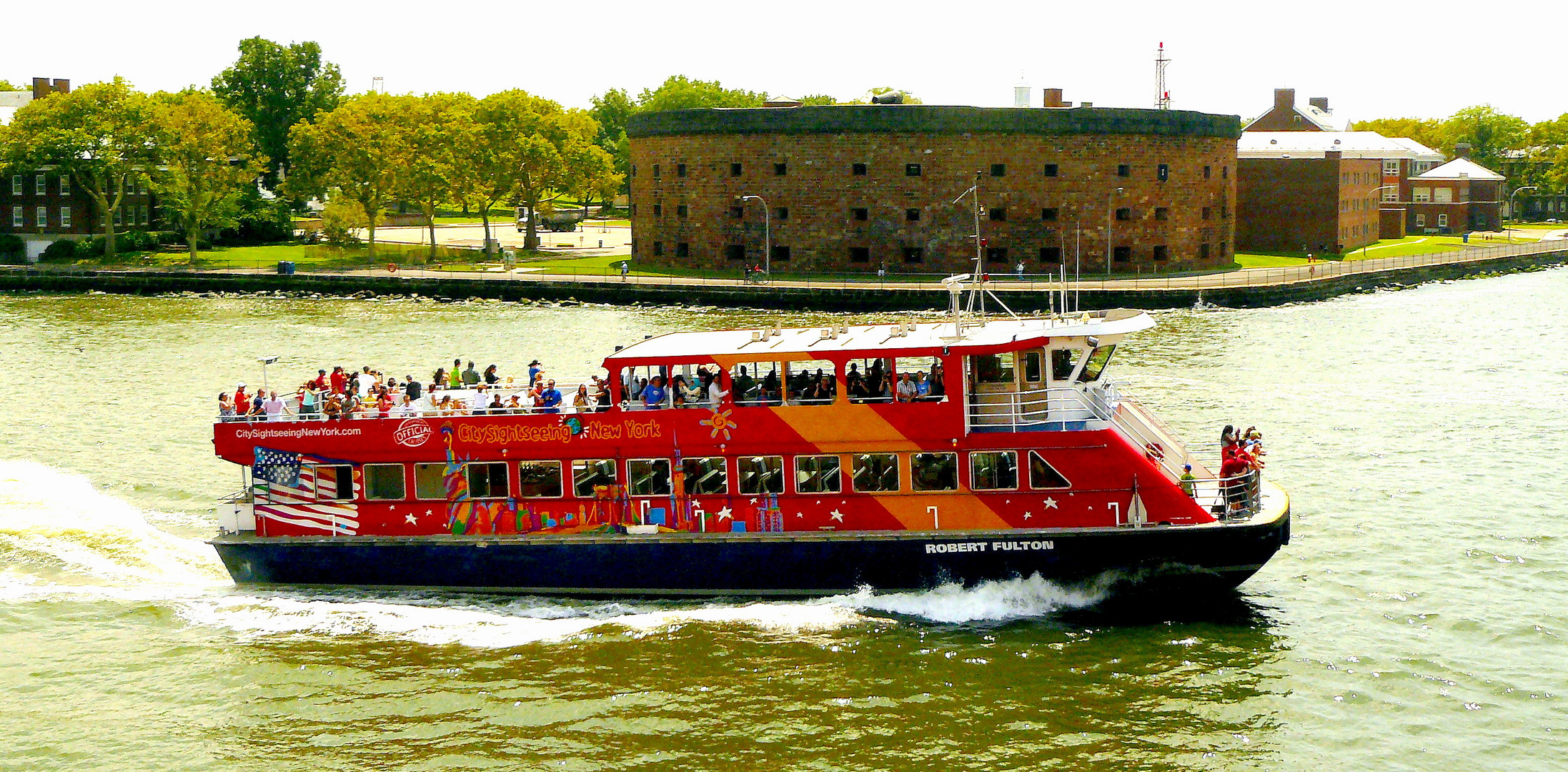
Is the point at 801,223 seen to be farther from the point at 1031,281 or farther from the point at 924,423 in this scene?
the point at 924,423

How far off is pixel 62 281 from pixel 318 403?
2669 inches

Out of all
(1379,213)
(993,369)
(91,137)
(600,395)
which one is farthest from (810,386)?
(1379,213)

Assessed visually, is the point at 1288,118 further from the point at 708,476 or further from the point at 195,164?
the point at 708,476

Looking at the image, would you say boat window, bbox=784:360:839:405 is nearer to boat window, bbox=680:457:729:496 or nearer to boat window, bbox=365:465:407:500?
boat window, bbox=680:457:729:496

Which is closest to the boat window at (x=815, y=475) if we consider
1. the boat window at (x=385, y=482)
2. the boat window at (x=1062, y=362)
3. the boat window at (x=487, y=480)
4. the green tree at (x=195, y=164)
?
the boat window at (x=1062, y=362)

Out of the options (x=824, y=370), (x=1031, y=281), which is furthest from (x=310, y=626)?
(x=1031, y=281)

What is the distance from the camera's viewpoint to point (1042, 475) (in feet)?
74.6

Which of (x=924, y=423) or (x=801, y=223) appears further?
(x=801, y=223)

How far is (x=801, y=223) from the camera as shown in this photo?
8069 cm

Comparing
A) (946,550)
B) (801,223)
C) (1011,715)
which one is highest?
(801,223)

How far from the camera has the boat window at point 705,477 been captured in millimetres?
23750

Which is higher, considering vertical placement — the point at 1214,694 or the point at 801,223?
the point at 801,223

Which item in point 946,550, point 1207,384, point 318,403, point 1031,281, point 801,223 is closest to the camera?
point 946,550

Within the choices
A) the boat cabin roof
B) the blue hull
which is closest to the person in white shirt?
the blue hull
